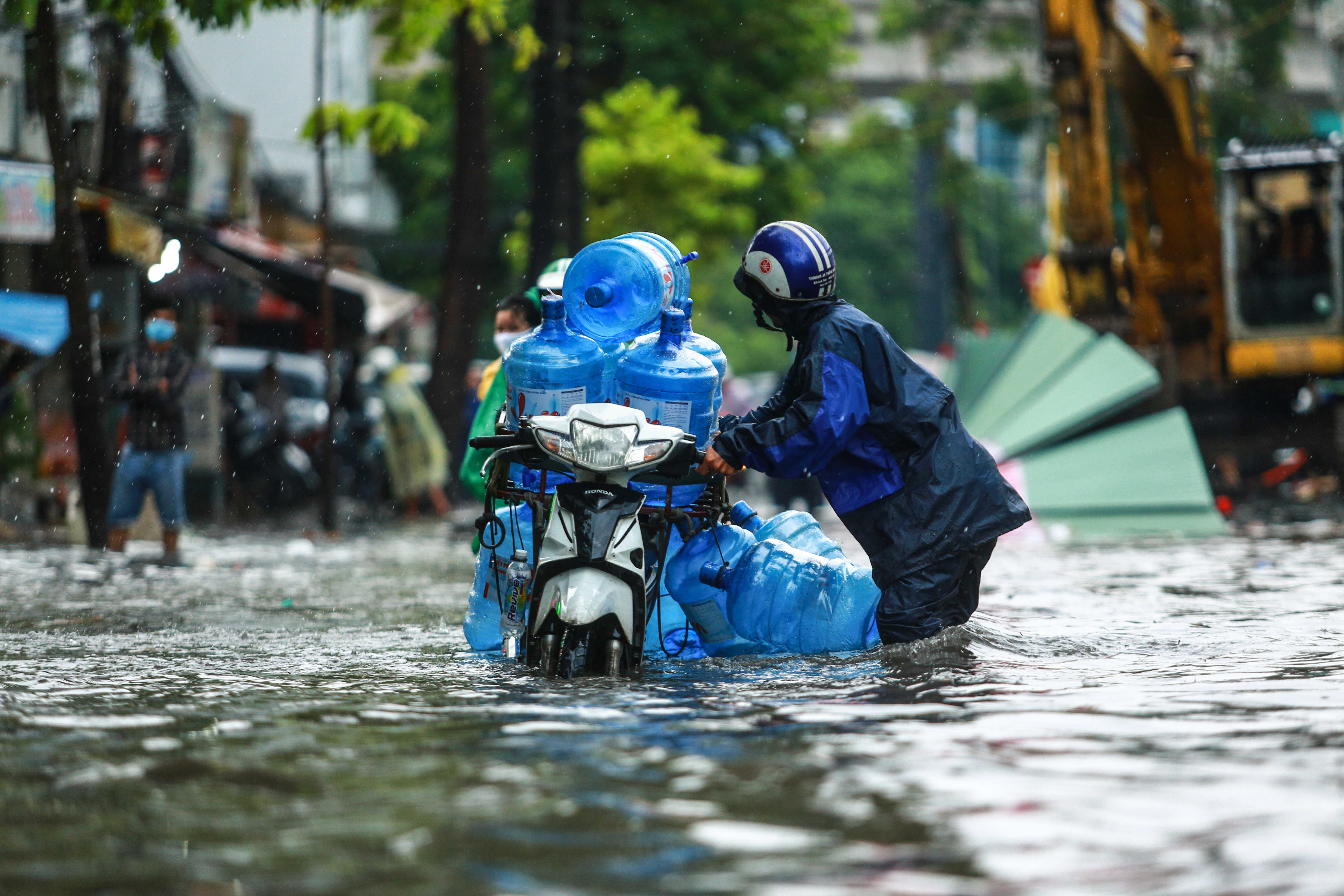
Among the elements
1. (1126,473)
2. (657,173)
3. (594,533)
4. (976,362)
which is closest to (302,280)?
(976,362)

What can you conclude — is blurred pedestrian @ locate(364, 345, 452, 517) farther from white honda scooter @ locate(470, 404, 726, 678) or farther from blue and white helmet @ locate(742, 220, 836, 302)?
white honda scooter @ locate(470, 404, 726, 678)

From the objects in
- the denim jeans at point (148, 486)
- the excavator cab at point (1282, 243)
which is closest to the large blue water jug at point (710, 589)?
the denim jeans at point (148, 486)

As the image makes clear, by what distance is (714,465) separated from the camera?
6434 millimetres

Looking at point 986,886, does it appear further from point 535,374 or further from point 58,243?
point 58,243

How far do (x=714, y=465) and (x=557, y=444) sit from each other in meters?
0.59

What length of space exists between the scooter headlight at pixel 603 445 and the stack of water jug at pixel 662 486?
1.65ft

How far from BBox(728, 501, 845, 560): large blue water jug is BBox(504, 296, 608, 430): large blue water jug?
834 mm

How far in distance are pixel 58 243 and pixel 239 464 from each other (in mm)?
8120

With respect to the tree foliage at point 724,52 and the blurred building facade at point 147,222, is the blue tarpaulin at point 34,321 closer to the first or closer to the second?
the blurred building facade at point 147,222

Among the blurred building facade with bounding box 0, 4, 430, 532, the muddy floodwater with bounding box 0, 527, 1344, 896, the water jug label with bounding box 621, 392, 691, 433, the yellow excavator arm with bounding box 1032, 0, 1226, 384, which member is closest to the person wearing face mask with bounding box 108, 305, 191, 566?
the blurred building facade with bounding box 0, 4, 430, 532

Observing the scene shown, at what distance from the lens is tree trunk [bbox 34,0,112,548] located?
13.0 metres

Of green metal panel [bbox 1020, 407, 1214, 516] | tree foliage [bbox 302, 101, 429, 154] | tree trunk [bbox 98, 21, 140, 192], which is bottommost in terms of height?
green metal panel [bbox 1020, 407, 1214, 516]

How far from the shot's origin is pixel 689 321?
21.9 feet

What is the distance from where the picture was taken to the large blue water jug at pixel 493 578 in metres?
6.93
